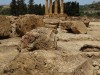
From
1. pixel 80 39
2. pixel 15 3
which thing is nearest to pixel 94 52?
pixel 80 39

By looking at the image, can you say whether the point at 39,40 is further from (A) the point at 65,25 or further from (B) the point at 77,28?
(A) the point at 65,25

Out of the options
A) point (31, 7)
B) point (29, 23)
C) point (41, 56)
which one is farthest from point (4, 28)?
point (31, 7)

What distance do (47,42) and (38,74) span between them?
2452mm

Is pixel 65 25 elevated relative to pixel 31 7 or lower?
elevated

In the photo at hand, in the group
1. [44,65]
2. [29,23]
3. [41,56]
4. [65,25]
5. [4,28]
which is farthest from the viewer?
[65,25]

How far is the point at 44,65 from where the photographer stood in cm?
558

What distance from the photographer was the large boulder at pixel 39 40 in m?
7.71

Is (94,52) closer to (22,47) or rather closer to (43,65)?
(22,47)

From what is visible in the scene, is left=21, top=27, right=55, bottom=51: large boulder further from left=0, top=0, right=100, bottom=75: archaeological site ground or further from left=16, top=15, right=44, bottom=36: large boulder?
left=16, top=15, right=44, bottom=36: large boulder

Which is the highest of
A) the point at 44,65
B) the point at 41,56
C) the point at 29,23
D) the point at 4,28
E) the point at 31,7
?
the point at 41,56

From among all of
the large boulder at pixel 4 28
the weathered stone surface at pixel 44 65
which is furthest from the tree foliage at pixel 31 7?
the weathered stone surface at pixel 44 65

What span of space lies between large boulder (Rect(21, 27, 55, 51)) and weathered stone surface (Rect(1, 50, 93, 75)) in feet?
5.54

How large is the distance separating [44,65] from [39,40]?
93.4 inches

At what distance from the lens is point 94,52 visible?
410 inches
